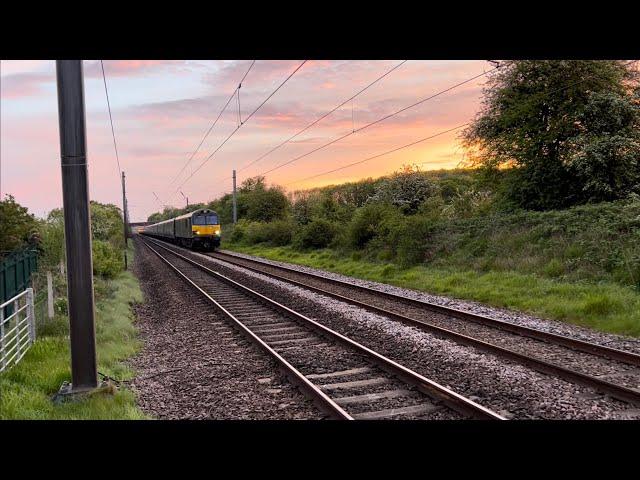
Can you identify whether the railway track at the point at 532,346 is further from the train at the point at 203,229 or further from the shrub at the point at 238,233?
Answer: the shrub at the point at 238,233

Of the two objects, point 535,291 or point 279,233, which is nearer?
point 535,291

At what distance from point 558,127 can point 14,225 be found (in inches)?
926

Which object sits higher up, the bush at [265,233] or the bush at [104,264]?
the bush at [265,233]

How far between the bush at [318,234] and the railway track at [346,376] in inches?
844

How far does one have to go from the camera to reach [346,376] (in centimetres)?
723

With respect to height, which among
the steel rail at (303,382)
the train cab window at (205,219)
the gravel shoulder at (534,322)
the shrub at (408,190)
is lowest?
the gravel shoulder at (534,322)

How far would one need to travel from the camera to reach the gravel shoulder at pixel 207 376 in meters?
6.16

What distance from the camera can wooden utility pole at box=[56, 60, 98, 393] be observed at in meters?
5.74

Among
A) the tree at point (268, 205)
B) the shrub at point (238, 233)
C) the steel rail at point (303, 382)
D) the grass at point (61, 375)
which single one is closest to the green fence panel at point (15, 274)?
the grass at point (61, 375)

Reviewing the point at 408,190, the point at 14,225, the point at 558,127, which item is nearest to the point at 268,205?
the point at 408,190

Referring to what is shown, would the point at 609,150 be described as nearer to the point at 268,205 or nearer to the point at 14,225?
the point at 14,225

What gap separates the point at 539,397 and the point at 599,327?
4.73m

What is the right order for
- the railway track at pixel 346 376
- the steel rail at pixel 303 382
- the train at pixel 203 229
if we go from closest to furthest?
the steel rail at pixel 303 382 < the railway track at pixel 346 376 < the train at pixel 203 229
